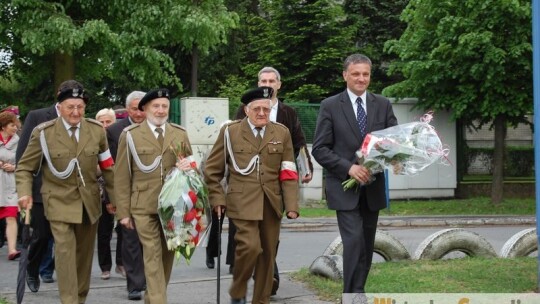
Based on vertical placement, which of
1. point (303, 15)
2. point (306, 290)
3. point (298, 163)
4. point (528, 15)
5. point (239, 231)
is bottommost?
point (306, 290)

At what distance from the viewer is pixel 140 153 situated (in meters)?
8.22

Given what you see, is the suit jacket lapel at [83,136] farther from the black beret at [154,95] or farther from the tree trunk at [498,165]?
the tree trunk at [498,165]

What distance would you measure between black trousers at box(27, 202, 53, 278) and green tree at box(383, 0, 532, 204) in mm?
13893

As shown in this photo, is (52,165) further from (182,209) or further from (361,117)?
(361,117)

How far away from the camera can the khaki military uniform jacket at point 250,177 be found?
8248mm

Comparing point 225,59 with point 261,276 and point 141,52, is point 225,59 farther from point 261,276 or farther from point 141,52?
point 261,276

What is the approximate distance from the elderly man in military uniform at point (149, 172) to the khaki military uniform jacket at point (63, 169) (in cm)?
44

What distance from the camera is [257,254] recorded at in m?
8.20

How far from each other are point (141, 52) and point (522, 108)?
342 inches

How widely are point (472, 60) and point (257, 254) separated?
15.2m

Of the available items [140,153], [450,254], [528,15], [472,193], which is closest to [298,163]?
[140,153]

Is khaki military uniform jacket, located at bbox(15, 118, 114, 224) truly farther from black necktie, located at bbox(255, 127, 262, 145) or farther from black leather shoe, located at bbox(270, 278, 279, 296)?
black leather shoe, located at bbox(270, 278, 279, 296)

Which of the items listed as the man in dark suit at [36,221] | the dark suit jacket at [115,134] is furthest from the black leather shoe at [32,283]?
the dark suit jacket at [115,134]

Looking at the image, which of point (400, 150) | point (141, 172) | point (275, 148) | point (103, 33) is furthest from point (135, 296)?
point (103, 33)
